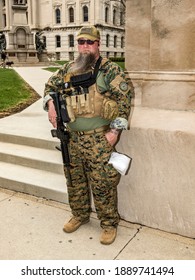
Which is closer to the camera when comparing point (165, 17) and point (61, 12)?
point (165, 17)

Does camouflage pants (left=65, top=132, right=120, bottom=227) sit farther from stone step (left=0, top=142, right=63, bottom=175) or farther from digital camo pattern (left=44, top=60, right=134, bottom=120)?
stone step (left=0, top=142, right=63, bottom=175)

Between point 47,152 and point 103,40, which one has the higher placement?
point 103,40

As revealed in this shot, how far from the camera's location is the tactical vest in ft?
9.47

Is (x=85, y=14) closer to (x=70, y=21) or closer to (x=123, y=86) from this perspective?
(x=70, y=21)

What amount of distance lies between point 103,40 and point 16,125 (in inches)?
2093

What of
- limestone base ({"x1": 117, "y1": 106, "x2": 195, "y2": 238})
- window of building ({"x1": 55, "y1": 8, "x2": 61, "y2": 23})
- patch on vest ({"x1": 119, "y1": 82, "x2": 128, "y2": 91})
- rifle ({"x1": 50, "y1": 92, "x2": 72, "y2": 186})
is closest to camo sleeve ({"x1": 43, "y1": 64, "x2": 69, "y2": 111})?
rifle ({"x1": 50, "y1": 92, "x2": 72, "y2": 186})

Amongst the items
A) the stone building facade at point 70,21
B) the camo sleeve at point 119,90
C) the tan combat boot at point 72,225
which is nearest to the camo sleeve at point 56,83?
the camo sleeve at point 119,90

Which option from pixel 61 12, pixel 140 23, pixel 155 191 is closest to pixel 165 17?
pixel 140 23

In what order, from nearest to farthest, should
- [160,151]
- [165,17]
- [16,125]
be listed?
[160,151] < [165,17] < [16,125]

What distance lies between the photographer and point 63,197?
411cm

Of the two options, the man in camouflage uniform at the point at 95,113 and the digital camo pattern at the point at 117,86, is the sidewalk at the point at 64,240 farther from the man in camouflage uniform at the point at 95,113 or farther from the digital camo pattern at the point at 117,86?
the digital camo pattern at the point at 117,86

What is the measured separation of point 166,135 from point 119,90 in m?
0.71

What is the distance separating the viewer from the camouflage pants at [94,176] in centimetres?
302
